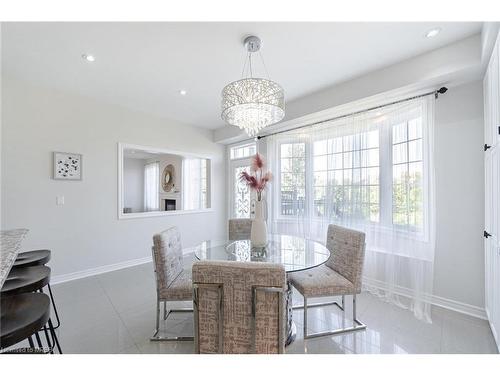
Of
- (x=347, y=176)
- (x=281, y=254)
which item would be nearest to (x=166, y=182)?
(x=347, y=176)

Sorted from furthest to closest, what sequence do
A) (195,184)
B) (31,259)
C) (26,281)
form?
(195,184), (31,259), (26,281)

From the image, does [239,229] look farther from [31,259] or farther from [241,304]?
→ [31,259]

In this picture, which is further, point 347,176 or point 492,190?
point 347,176

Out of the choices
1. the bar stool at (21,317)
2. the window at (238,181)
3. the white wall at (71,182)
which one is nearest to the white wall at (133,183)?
the white wall at (71,182)

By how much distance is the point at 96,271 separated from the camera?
3.46 meters

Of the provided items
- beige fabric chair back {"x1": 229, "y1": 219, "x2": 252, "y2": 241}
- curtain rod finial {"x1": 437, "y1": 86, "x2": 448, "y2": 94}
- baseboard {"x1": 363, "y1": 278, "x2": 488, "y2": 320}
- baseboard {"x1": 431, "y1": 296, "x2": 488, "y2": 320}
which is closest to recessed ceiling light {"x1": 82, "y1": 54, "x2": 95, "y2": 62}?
beige fabric chair back {"x1": 229, "y1": 219, "x2": 252, "y2": 241}

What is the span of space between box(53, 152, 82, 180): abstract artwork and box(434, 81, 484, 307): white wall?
4.58 metres

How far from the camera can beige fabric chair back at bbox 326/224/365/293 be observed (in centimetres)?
202

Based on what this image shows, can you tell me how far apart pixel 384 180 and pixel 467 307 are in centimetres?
148

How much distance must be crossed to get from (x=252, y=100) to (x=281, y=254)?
1.41 meters

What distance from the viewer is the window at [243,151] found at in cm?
482

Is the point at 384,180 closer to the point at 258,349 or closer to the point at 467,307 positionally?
the point at 467,307
